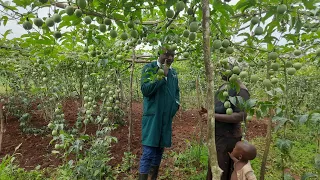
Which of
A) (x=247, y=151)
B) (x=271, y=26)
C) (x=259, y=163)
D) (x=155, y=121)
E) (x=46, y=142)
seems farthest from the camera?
(x=46, y=142)

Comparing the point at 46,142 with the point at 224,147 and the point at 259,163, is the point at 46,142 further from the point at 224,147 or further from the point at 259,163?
the point at 259,163

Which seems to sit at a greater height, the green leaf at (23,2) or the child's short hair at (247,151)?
the green leaf at (23,2)

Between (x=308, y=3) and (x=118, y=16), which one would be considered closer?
(x=308, y=3)

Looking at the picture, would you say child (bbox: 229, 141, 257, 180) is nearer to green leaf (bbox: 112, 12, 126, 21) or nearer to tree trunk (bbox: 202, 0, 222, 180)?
tree trunk (bbox: 202, 0, 222, 180)

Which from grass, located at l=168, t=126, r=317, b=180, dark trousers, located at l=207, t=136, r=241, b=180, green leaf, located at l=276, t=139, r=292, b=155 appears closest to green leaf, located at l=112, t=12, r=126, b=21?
green leaf, located at l=276, t=139, r=292, b=155

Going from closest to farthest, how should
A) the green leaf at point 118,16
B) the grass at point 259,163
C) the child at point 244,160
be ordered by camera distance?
the green leaf at point 118,16 < the child at point 244,160 < the grass at point 259,163

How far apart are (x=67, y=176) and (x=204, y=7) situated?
9.36 ft

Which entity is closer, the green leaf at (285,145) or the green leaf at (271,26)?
the green leaf at (271,26)

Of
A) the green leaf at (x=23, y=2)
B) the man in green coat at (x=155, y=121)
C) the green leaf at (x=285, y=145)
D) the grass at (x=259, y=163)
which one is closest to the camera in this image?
the green leaf at (x=23, y=2)

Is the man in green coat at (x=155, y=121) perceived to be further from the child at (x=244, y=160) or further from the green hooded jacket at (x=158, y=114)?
the child at (x=244, y=160)

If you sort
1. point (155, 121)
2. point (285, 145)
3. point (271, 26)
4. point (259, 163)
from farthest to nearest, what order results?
1. point (259, 163)
2. point (155, 121)
3. point (285, 145)
4. point (271, 26)

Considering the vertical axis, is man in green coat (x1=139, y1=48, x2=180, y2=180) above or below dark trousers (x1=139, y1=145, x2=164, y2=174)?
above

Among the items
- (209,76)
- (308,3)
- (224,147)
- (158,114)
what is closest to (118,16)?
(209,76)

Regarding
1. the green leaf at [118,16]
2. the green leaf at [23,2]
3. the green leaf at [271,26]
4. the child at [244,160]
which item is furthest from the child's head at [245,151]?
the green leaf at [23,2]
